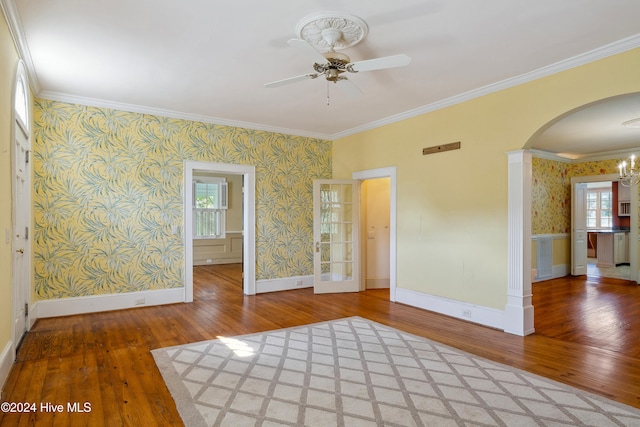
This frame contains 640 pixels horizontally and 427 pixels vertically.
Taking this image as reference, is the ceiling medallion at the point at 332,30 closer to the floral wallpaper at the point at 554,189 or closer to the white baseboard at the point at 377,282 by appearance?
the white baseboard at the point at 377,282

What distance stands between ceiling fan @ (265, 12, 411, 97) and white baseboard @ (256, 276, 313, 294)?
12.6 feet

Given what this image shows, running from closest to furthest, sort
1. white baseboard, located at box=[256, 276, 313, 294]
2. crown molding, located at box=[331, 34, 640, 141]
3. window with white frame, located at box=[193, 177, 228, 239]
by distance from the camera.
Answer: crown molding, located at box=[331, 34, 640, 141] → white baseboard, located at box=[256, 276, 313, 294] → window with white frame, located at box=[193, 177, 228, 239]

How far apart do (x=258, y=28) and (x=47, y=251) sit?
3.86 m

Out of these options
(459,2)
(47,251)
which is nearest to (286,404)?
(459,2)

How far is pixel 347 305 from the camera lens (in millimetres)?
5254

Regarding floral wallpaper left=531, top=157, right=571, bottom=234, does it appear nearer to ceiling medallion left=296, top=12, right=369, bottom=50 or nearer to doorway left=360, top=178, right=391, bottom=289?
doorway left=360, top=178, right=391, bottom=289

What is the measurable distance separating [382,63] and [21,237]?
398cm

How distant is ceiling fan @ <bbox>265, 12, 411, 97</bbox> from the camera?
107 inches

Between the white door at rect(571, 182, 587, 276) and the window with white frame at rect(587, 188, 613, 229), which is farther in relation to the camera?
the window with white frame at rect(587, 188, 613, 229)

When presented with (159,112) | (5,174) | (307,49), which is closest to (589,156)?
(307,49)

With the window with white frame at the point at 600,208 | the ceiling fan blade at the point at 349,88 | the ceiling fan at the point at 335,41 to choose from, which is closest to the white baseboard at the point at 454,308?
the ceiling fan blade at the point at 349,88

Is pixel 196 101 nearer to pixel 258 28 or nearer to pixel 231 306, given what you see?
Answer: pixel 258 28

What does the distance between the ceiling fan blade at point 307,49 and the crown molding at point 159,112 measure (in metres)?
3.19

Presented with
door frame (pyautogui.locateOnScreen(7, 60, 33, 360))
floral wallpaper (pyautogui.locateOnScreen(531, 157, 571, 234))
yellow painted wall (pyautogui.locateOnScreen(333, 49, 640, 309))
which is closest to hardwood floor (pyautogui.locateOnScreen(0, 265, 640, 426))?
door frame (pyautogui.locateOnScreen(7, 60, 33, 360))
